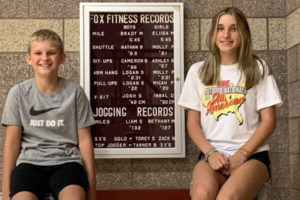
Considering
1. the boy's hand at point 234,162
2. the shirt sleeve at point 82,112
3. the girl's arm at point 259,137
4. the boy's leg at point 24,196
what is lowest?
Answer: the boy's leg at point 24,196

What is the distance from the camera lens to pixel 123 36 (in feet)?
12.6

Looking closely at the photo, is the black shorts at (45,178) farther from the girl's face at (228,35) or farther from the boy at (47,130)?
the girl's face at (228,35)

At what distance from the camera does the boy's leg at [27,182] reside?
250 cm

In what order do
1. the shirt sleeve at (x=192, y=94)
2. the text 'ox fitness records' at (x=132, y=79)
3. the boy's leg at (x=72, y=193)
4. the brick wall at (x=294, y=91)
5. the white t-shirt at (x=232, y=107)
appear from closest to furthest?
1. the boy's leg at (x=72, y=193)
2. the white t-shirt at (x=232, y=107)
3. the shirt sleeve at (x=192, y=94)
4. the brick wall at (x=294, y=91)
5. the text 'ox fitness records' at (x=132, y=79)

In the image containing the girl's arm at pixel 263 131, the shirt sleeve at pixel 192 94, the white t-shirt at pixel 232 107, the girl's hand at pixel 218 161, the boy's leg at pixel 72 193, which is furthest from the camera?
the shirt sleeve at pixel 192 94

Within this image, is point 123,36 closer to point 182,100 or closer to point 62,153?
point 182,100

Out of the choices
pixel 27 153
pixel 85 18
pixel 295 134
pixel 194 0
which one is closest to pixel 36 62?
pixel 27 153

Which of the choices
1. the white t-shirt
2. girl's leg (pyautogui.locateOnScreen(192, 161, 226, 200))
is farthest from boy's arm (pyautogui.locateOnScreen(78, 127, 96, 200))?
the white t-shirt

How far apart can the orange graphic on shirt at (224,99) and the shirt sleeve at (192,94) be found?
93 millimetres

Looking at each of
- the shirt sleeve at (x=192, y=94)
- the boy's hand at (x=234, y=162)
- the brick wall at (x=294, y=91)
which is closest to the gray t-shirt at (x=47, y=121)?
the shirt sleeve at (x=192, y=94)

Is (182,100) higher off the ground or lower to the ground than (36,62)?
lower

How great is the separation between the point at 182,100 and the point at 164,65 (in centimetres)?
84

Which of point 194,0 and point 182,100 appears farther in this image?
point 194,0

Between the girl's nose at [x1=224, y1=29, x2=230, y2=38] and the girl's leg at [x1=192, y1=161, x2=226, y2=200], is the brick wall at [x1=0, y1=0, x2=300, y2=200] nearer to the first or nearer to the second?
the girl's nose at [x1=224, y1=29, x2=230, y2=38]
